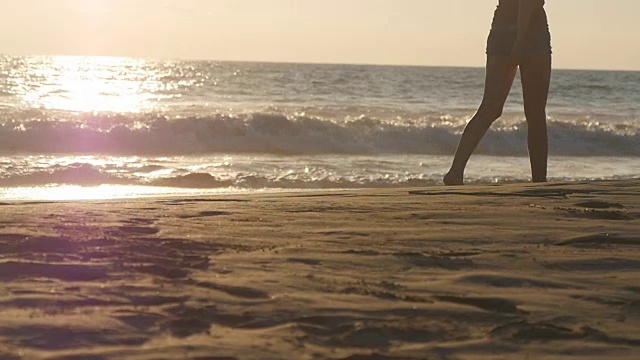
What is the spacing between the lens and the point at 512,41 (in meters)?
5.76

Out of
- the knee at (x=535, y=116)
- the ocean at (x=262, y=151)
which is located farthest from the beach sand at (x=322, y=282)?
the ocean at (x=262, y=151)

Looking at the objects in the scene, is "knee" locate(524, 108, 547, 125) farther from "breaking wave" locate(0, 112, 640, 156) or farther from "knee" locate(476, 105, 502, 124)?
"breaking wave" locate(0, 112, 640, 156)

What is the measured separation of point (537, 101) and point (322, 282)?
373cm

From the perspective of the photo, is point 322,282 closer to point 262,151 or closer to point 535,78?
point 535,78

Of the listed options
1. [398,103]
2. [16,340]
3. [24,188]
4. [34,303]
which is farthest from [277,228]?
[398,103]

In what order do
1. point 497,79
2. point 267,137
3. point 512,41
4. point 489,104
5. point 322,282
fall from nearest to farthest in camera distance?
1. point 322,282
2. point 512,41
3. point 497,79
4. point 489,104
5. point 267,137

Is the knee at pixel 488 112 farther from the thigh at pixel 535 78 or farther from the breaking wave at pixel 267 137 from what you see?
the breaking wave at pixel 267 137

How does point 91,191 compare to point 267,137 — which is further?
point 267,137

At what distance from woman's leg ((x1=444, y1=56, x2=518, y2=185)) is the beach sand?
6.59 ft

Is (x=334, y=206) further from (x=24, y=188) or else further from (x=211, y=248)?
(x=24, y=188)

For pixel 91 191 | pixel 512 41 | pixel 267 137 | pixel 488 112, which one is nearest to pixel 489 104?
pixel 488 112

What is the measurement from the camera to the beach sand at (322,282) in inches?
78.7

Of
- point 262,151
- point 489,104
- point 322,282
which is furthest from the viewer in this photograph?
point 262,151


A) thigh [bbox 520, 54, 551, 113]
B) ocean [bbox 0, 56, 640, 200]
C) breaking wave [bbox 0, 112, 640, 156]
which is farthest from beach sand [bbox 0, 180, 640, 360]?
breaking wave [bbox 0, 112, 640, 156]
